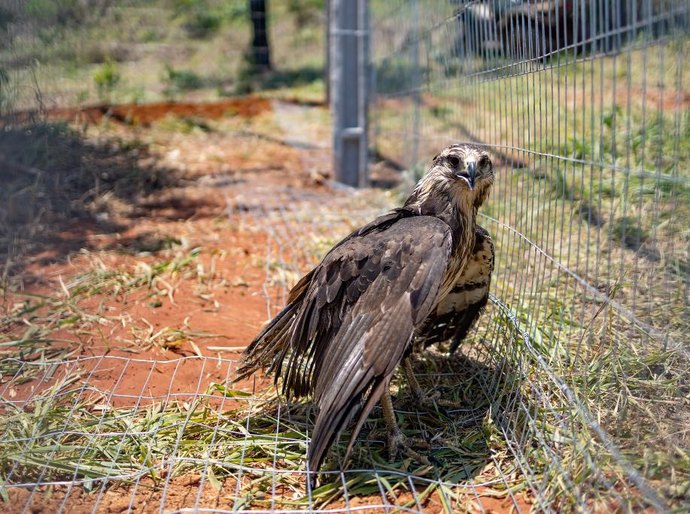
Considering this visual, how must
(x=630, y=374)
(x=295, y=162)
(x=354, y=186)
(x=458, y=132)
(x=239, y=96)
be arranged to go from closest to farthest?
(x=630, y=374)
(x=458, y=132)
(x=354, y=186)
(x=295, y=162)
(x=239, y=96)

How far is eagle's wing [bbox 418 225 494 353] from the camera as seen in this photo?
3420 millimetres

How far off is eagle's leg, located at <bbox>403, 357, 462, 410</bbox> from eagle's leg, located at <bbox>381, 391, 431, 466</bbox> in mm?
315

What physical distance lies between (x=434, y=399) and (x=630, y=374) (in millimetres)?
913

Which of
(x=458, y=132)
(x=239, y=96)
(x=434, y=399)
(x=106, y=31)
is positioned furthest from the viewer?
(x=239, y=96)

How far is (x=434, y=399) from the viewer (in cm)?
340

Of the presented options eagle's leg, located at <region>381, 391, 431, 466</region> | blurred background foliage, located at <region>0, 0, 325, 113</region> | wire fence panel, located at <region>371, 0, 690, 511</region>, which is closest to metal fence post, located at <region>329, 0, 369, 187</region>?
wire fence panel, located at <region>371, 0, 690, 511</region>

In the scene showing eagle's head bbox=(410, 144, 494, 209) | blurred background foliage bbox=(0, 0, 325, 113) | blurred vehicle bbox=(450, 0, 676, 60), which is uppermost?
blurred background foliage bbox=(0, 0, 325, 113)

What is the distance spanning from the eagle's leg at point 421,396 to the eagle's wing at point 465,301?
288 millimetres

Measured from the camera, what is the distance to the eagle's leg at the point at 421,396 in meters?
3.38

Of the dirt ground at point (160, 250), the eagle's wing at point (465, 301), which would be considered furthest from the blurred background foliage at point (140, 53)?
the eagle's wing at point (465, 301)

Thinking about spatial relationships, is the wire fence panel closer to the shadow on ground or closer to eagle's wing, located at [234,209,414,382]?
the shadow on ground

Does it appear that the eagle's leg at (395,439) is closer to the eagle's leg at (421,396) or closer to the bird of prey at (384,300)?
the bird of prey at (384,300)

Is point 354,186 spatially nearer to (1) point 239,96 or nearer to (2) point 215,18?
(1) point 239,96

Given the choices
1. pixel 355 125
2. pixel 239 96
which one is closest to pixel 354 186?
pixel 355 125
